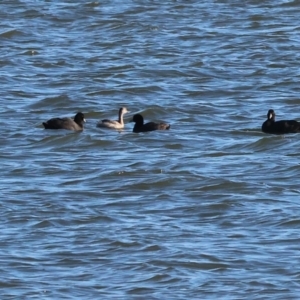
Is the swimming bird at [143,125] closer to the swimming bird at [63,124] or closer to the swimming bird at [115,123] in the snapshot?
the swimming bird at [115,123]

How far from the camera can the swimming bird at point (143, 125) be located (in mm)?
20031

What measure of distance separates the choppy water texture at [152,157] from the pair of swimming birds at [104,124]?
17 centimetres

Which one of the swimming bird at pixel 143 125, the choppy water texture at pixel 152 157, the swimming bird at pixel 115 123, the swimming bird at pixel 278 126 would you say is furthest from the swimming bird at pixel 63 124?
the swimming bird at pixel 278 126

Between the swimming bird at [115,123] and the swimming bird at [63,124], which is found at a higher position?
the swimming bird at [63,124]

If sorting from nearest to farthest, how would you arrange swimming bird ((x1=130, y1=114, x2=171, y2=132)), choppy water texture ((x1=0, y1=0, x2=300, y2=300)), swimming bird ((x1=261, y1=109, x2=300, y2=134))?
1. choppy water texture ((x1=0, y1=0, x2=300, y2=300))
2. swimming bird ((x1=261, y1=109, x2=300, y2=134))
3. swimming bird ((x1=130, y1=114, x2=171, y2=132))

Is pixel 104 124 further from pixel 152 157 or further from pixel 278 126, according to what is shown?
pixel 278 126

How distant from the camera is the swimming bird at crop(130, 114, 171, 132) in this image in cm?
2003

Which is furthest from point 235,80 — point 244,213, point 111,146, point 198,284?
point 198,284

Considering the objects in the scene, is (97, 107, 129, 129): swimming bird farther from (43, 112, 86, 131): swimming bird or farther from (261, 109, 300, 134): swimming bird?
(261, 109, 300, 134): swimming bird

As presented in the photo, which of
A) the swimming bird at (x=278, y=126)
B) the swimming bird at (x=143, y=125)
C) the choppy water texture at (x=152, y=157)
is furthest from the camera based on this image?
the swimming bird at (x=143, y=125)

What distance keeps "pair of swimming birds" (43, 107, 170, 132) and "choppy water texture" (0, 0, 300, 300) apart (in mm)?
166

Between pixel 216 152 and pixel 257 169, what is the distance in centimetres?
112

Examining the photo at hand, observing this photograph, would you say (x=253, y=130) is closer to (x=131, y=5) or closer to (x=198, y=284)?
(x=198, y=284)

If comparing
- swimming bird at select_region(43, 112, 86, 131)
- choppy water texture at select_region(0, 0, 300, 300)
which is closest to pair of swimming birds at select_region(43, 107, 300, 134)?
swimming bird at select_region(43, 112, 86, 131)
